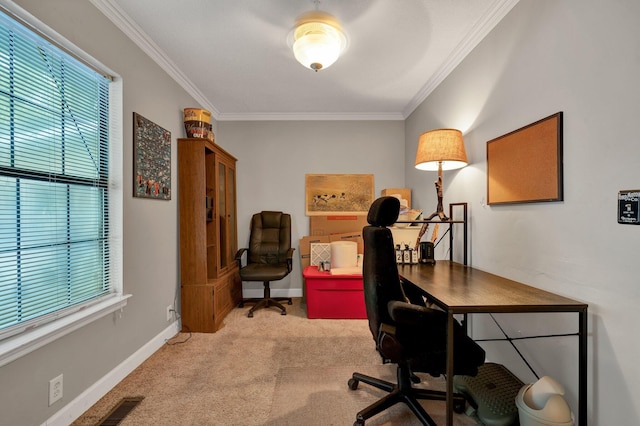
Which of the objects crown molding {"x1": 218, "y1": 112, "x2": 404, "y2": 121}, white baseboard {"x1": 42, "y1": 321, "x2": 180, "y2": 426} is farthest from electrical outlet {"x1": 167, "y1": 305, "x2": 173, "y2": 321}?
crown molding {"x1": 218, "y1": 112, "x2": 404, "y2": 121}

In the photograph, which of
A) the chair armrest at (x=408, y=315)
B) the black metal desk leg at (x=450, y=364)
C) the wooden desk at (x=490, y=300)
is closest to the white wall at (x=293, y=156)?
the wooden desk at (x=490, y=300)

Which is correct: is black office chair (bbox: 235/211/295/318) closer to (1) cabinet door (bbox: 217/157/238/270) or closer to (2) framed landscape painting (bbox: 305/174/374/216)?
(1) cabinet door (bbox: 217/157/238/270)

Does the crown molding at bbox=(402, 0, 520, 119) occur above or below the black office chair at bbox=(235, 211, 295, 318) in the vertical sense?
above

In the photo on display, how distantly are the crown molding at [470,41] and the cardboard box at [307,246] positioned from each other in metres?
2.16

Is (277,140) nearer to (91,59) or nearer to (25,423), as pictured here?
(91,59)

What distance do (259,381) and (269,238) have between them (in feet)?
6.68

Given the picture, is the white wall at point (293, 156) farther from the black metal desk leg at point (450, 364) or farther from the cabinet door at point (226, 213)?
the black metal desk leg at point (450, 364)

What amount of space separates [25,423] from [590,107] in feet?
10.3

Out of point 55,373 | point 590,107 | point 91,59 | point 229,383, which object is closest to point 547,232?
point 590,107

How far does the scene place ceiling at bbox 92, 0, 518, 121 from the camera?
1968 millimetres

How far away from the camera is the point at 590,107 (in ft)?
4.41

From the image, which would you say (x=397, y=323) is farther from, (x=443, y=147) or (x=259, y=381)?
(x=443, y=147)

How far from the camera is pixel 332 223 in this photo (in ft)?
13.2

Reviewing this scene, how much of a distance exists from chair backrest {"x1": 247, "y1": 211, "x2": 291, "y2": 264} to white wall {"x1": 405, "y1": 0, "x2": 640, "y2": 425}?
2.42 meters
